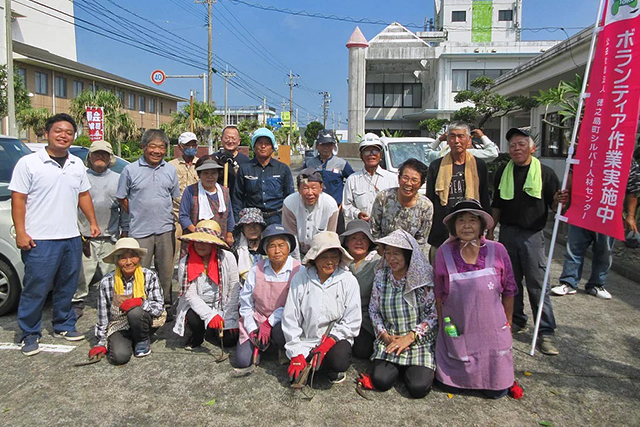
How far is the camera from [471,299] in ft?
11.3

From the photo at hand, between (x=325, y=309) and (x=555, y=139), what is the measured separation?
1497 centimetres

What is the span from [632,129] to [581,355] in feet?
6.21

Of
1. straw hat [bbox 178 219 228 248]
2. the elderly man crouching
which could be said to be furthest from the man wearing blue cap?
straw hat [bbox 178 219 228 248]

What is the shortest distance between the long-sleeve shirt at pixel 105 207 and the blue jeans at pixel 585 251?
516 centimetres

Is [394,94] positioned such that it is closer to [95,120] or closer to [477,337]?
[95,120]

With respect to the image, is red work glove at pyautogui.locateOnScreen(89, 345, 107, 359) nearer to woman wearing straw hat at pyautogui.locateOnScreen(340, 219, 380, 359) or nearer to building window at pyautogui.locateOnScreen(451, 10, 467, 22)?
woman wearing straw hat at pyautogui.locateOnScreen(340, 219, 380, 359)

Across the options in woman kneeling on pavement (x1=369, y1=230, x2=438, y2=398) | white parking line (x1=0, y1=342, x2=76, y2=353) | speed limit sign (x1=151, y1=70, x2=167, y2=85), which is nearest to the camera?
woman kneeling on pavement (x1=369, y1=230, x2=438, y2=398)

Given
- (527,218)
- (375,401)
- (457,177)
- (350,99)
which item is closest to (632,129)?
(527,218)

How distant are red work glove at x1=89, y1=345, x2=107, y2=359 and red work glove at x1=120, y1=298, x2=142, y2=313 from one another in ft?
1.11

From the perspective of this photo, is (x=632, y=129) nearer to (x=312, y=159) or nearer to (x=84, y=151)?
(x=312, y=159)

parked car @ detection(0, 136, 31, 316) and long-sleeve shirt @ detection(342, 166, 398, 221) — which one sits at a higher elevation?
long-sleeve shirt @ detection(342, 166, 398, 221)

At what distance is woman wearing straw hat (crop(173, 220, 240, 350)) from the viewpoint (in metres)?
4.14

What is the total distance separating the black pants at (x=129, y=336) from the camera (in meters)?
3.91

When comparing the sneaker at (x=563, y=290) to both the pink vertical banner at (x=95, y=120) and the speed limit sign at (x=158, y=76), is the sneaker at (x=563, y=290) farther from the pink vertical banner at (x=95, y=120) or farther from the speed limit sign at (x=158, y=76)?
the speed limit sign at (x=158, y=76)
